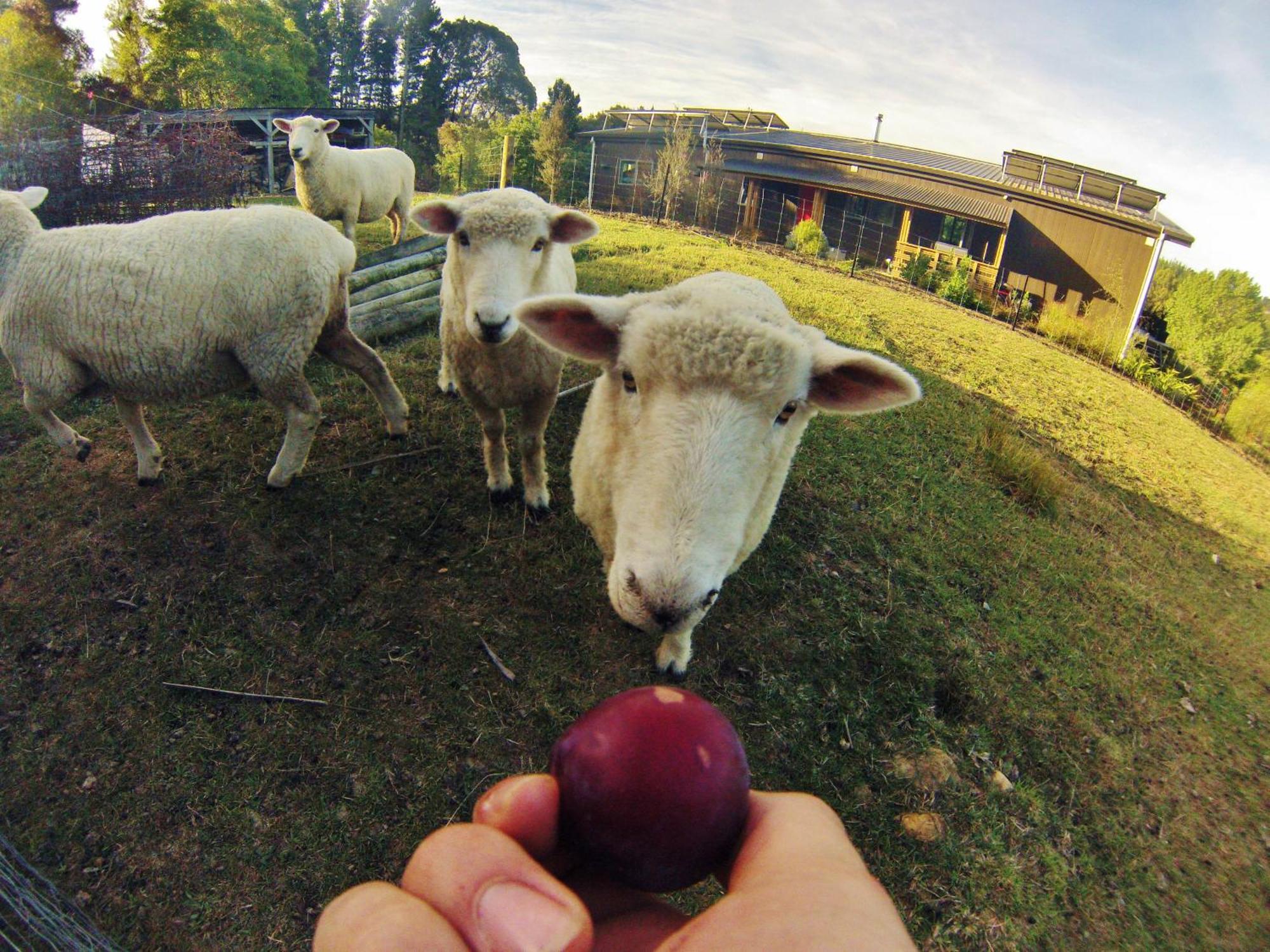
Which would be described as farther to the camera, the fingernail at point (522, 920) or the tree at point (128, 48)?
the tree at point (128, 48)

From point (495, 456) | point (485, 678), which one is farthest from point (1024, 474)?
point (485, 678)

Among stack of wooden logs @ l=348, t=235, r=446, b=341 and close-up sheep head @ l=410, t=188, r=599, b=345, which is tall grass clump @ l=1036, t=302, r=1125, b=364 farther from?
close-up sheep head @ l=410, t=188, r=599, b=345

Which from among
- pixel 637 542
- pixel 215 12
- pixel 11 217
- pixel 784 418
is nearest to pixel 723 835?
pixel 637 542

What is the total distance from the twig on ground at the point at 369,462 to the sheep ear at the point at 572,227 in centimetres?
212

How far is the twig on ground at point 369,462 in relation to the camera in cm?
477

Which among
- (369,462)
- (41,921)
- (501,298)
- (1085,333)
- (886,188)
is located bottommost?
(41,921)

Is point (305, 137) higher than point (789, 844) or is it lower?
higher

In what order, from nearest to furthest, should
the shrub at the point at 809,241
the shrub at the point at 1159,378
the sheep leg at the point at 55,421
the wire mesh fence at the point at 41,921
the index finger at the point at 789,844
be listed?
the index finger at the point at 789,844
the wire mesh fence at the point at 41,921
the sheep leg at the point at 55,421
the shrub at the point at 1159,378
the shrub at the point at 809,241

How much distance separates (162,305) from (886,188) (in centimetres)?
2794

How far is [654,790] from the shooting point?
3.12ft

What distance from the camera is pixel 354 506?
454 centimetres

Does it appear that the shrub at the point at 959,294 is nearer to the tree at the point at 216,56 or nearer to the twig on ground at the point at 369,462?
the twig on ground at the point at 369,462

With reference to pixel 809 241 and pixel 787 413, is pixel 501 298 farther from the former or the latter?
pixel 809 241

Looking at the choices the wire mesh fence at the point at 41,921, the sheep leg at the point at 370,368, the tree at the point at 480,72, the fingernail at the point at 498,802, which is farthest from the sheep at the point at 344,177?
the tree at the point at 480,72
